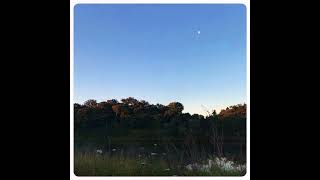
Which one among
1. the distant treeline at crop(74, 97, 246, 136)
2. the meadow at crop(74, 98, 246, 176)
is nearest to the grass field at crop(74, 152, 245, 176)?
the meadow at crop(74, 98, 246, 176)

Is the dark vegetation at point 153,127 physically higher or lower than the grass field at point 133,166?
higher

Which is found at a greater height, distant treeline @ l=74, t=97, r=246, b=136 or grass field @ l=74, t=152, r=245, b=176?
distant treeline @ l=74, t=97, r=246, b=136

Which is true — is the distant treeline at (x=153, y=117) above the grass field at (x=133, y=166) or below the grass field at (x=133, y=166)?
above

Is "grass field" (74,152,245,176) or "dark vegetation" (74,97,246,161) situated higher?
"dark vegetation" (74,97,246,161)

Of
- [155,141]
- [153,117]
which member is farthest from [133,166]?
[153,117]

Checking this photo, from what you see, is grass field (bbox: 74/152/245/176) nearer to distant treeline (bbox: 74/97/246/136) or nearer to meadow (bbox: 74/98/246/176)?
meadow (bbox: 74/98/246/176)

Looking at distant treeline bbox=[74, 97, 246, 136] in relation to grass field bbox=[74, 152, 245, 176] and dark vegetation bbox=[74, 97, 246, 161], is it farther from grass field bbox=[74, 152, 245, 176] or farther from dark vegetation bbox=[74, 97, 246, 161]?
grass field bbox=[74, 152, 245, 176]

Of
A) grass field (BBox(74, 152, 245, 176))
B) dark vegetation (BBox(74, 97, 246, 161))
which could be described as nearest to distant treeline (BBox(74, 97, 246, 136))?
dark vegetation (BBox(74, 97, 246, 161))

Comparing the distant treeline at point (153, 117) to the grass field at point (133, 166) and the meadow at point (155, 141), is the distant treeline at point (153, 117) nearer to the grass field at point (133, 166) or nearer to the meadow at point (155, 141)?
the meadow at point (155, 141)

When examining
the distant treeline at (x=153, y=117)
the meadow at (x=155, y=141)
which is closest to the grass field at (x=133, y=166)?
the meadow at (x=155, y=141)

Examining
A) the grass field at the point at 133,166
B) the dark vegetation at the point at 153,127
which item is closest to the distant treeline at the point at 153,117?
the dark vegetation at the point at 153,127

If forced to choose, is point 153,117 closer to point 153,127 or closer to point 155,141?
point 153,127
